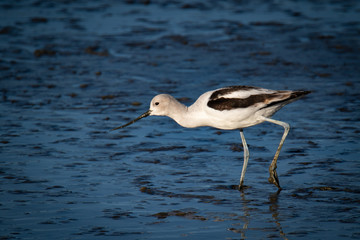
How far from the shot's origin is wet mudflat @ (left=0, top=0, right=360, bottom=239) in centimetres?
542

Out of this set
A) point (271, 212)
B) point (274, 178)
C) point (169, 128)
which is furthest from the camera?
point (169, 128)

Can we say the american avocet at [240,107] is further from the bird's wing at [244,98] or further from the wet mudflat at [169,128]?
the wet mudflat at [169,128]

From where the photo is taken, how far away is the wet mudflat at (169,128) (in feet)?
17.8

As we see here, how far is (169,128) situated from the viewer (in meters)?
8.47

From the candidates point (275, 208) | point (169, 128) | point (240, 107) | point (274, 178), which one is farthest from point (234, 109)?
point (169, 128)

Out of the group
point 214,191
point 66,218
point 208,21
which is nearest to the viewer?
point 66,218

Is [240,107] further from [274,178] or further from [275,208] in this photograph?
[275,208]

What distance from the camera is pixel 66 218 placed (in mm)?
5383

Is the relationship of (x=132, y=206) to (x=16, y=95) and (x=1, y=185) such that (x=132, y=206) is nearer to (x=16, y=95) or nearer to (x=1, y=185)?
(x=1, y=185)

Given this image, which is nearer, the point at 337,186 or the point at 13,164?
the point at 337,186

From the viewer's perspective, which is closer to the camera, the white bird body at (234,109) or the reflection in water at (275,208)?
the reflection in water at (275,208)

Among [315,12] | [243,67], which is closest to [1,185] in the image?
[243,67]

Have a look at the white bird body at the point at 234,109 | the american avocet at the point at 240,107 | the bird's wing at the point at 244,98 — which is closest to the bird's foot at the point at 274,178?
the american avocet at the point at 240,107

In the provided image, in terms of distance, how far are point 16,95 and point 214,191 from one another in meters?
4.91
